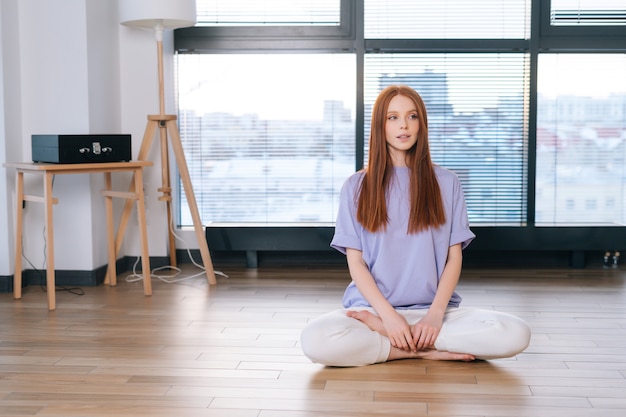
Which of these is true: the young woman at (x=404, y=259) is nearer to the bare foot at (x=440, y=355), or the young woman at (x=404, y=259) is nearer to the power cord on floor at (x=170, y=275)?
the bare foot at (x=440, y=355)

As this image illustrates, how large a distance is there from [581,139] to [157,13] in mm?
2503

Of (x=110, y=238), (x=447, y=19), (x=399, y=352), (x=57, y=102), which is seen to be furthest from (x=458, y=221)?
(x=447, y=19)

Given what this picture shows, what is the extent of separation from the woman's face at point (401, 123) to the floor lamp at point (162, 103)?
5.90 feet

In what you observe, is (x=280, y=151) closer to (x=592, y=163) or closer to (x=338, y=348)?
(x=592, y=163)

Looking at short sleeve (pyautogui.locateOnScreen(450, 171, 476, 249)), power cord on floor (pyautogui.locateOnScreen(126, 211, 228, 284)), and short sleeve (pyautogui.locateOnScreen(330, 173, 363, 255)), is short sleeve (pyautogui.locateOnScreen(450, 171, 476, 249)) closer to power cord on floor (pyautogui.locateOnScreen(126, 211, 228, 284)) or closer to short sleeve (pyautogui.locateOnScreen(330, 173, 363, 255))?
short sleeve (pyautogui.locateOnScreen(330, 173, 363, 255))

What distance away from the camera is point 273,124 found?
4.98 metres

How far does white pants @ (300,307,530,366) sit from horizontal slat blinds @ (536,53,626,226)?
93.5 inches

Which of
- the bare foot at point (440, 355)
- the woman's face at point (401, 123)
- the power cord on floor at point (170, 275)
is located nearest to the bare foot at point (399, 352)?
the bare foot at point (440, 355)

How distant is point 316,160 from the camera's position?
5.00m

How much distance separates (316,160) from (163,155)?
3.06ft

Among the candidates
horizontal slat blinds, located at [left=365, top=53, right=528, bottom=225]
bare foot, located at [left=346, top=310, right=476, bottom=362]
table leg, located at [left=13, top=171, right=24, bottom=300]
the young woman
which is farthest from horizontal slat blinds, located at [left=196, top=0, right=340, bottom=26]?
bare foot, located at [left=346, top=310, right=476, bottom=362]

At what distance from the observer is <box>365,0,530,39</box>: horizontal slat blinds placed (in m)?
4.90

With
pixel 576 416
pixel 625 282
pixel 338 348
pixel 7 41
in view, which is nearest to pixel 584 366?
pixel 576 416

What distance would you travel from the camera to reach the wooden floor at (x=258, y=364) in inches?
91.7
